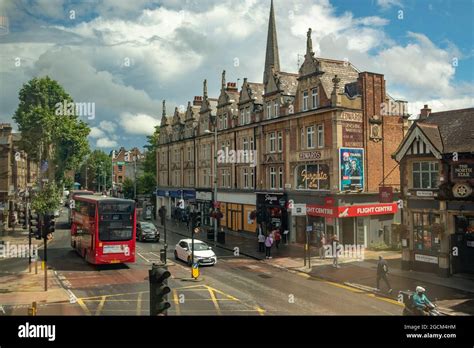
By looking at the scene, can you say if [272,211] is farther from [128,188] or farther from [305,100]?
[128,188]

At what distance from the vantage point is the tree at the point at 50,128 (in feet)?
145

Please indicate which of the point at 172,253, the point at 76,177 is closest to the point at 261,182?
the point at 172,253

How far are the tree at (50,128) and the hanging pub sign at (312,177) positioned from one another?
25.5m

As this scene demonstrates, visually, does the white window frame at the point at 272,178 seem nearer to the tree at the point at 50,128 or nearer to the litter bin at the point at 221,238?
the litter bin at the point at 221,238

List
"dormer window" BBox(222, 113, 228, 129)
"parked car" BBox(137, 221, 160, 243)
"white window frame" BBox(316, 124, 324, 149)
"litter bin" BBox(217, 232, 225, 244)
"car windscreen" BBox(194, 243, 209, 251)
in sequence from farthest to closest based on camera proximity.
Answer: "dormer window" BBox(222, 113, 228, 129), "parked car" BBox(137, 221, 160, 243), "litter bin" BBox(217, 232, 225, 244), "white window frame" BBox(316, 124, 324, 149), "car windscreen" BBox(194, 243, 209, 251)

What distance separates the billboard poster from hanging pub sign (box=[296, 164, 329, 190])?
1.31 metres

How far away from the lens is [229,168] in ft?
155

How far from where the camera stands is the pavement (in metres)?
17.9

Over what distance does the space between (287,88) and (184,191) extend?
2517cm

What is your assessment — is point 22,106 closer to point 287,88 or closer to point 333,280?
point 287,88

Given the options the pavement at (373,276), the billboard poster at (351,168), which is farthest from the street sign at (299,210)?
the billboard poster at (351,168)

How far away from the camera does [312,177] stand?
112 feet

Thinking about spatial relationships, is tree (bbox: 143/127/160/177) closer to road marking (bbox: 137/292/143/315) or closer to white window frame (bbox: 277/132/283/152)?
white window frame (bbox: 277/132/283/152)

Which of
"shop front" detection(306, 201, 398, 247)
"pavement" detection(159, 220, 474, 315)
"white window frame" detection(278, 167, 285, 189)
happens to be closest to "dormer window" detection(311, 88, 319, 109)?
"white window frame" detection(278, 167, 285, 189)
